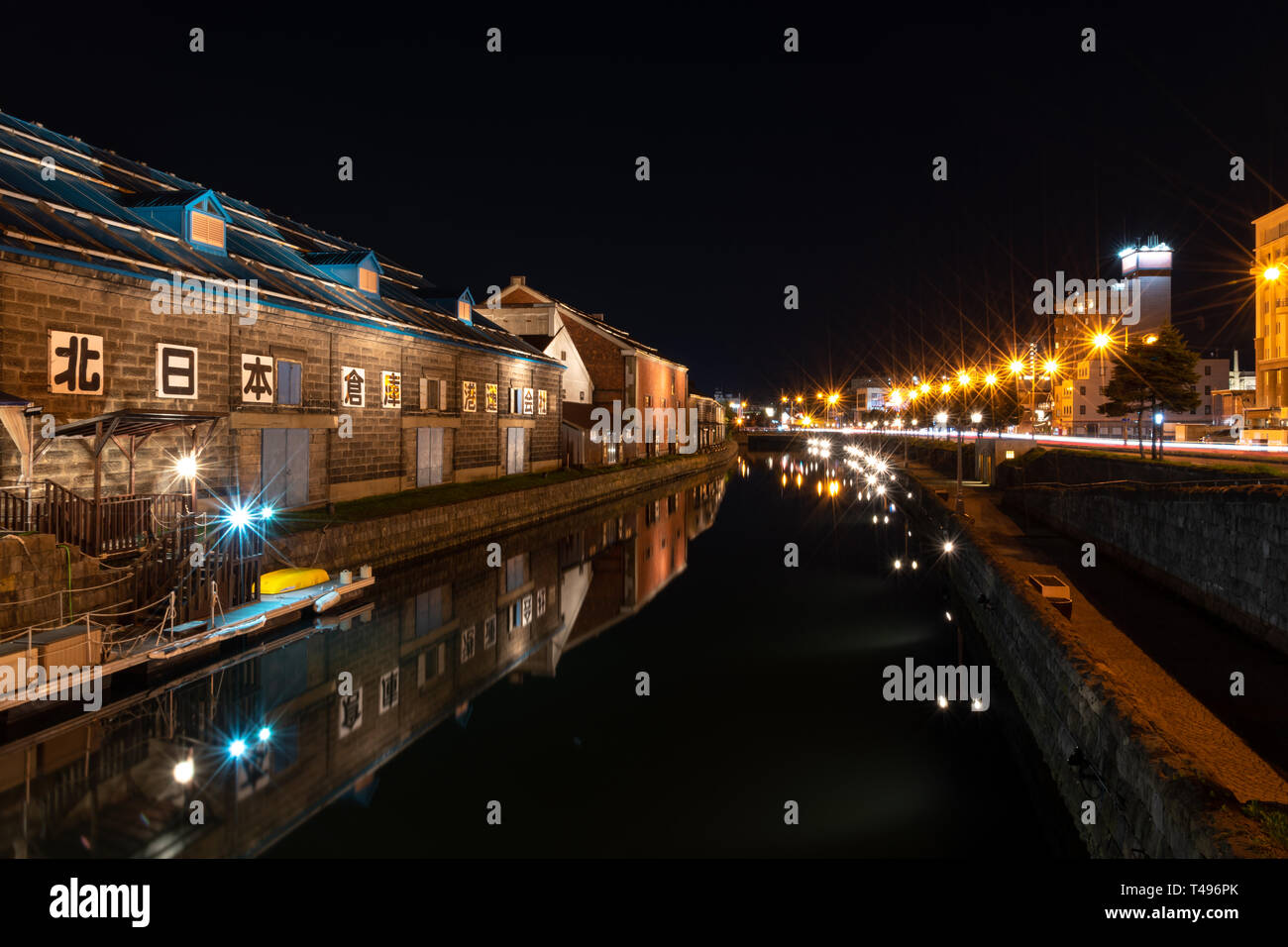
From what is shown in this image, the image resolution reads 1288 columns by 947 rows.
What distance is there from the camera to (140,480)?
1616 centimetres

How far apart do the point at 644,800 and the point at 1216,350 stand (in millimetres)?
113947

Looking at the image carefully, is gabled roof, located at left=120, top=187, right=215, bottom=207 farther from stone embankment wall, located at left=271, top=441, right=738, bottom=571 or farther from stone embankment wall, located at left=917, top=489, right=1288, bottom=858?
stone embankment wall, located at left=917, top=489, right=1288, bottom=858

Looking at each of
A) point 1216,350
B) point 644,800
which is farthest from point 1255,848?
point 1216,350

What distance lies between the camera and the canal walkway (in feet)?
23.6

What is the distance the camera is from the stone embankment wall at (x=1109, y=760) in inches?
213

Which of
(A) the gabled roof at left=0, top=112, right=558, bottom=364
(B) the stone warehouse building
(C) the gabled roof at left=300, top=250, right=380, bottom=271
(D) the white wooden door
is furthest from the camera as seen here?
(D) the white wooden door

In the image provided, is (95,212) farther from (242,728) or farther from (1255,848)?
(1255,848)

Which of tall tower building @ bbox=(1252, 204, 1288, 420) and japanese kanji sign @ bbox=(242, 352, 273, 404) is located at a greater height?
tall tower building @ bbox=(1252, 204, 1288, 420)

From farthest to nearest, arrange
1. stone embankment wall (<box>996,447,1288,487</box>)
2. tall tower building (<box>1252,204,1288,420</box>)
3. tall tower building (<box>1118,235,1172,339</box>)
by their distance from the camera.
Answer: tall tower building (<box>1118,235,1172,339</box>) → tall tower building (<box>1252,204,1288,420</box>) → stone embankment wall (<box>996,447,1288,487</box>)

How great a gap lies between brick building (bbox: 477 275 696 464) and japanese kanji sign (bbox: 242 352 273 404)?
71.6 feet

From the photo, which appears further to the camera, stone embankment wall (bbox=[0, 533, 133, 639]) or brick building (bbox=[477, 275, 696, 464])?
brick building (bbox=[477, 275, 696, 464])

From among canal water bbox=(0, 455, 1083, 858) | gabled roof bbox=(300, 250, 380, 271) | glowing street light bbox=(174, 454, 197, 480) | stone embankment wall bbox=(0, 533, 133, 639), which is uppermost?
gabled roof bbox=(300, 250, 380, 271)

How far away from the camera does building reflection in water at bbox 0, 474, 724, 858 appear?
8234 mm

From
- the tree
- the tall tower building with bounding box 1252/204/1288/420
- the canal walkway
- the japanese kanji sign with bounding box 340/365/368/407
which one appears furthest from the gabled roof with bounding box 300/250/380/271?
the tall tower building with bounding box 1252/204/1288/420
